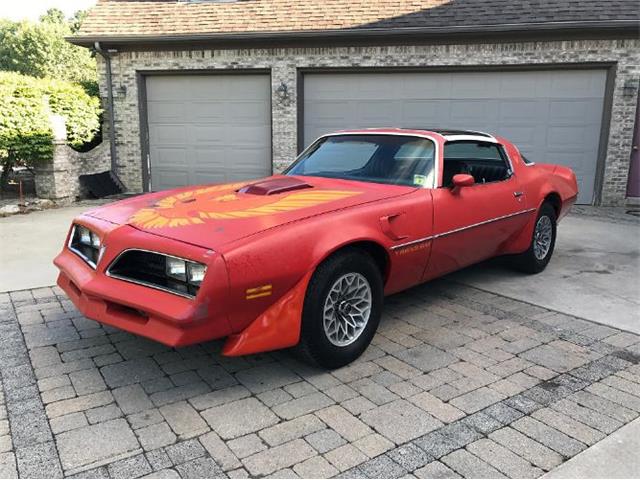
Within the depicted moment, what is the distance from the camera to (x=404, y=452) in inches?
103

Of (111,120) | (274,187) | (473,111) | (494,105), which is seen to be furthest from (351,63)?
(274,187)

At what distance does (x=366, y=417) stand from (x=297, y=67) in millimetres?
9365

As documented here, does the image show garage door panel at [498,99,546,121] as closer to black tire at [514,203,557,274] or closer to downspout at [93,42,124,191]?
black tire at [514,203,557,274]

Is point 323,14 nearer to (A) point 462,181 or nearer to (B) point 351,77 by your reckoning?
(B) point 351,77

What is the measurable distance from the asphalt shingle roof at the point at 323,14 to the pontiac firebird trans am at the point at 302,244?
6528mm

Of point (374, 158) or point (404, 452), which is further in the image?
point (374, 158)

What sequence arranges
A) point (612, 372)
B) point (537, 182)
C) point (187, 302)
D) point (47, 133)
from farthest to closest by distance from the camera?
point (47, 133) < point (537, 182) < point (612, 372) < point (187, 302)

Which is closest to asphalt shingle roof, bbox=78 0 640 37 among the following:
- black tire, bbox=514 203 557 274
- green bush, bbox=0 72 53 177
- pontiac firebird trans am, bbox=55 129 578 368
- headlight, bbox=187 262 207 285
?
green bush, bbox=0 72 53 177

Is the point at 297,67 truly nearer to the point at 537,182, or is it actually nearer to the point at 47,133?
the point at 47,133

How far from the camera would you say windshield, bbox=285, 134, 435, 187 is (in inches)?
168

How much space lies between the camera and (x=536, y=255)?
5.61 m

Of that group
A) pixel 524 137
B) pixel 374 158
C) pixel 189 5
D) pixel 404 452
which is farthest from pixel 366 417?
pixel 189 5

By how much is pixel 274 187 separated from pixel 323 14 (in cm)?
827

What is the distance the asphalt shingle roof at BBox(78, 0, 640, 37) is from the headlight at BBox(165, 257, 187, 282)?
884cm
